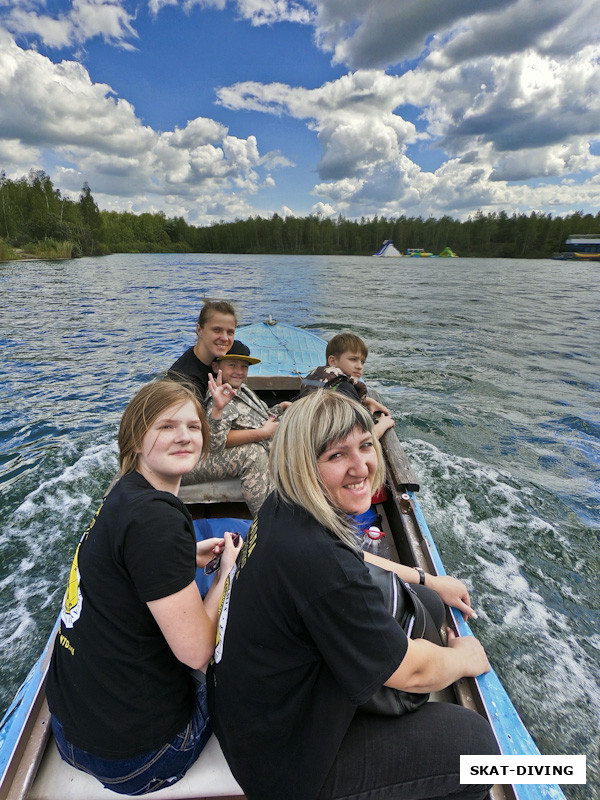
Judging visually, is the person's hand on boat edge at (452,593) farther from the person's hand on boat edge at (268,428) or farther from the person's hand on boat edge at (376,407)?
the person's hand on boat edge at (376,407)

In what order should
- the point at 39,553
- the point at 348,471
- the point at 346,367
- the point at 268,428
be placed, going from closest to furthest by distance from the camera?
the point at 348,471 < the point at 268,428 < the point at 39,553 < the point at 346,367

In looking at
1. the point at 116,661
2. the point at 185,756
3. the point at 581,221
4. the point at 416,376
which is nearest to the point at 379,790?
the point at 185,756

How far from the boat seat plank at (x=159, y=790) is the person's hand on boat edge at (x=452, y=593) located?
1.37 meters

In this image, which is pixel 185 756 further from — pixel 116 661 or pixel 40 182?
pixel 40 182

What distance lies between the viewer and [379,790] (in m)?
1.31

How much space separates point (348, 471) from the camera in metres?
1.39

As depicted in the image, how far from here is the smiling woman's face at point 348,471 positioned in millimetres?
1366

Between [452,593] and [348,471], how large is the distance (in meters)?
1.51

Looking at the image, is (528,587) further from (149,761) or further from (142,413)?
(142,413)

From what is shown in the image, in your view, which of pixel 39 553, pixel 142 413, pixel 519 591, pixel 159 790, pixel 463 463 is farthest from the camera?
pixel 463 463

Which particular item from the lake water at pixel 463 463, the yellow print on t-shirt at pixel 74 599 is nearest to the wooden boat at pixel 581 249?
the lake water at pixel 463 463

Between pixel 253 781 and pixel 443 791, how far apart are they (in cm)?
66

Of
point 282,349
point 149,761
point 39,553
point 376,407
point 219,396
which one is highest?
point 219,396

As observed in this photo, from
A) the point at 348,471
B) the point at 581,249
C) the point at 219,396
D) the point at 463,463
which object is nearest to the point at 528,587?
the point at 463,463
